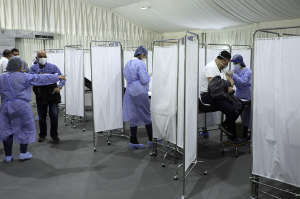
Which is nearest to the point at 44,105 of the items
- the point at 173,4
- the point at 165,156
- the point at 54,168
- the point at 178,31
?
the point at 54,168

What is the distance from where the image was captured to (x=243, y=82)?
4051 millimetres

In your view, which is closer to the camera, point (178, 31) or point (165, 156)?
point (165, 156)

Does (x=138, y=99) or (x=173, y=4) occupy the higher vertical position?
(x=173, y=4)

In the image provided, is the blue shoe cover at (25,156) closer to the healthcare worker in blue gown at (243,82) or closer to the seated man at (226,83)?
the seated man at (226,83)

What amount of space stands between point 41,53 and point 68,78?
141 centimetres

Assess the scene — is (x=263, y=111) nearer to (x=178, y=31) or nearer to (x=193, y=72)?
(x=193, y=72)

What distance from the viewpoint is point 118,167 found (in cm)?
335

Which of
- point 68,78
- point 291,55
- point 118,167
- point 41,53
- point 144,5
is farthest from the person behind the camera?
point 144,5

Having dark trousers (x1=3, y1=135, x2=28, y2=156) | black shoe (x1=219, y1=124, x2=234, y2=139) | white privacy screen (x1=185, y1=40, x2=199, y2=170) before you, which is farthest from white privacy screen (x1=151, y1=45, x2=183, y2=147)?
dark trousers (x1=3, y1=135, x2=28, y2=156)

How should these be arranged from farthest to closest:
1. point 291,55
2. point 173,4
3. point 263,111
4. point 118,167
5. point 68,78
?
point 173,4
point 68,78
point 118,167
point 263,111
point 291,55

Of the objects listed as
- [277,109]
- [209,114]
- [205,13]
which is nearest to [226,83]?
[209,114]

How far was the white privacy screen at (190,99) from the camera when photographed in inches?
97.3

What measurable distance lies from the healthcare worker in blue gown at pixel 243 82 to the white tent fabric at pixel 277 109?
1.79 m

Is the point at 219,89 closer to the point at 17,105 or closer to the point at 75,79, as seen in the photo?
the point at 17,105
